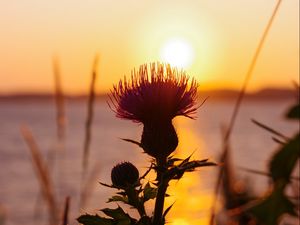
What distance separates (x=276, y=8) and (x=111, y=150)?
59.8 metres

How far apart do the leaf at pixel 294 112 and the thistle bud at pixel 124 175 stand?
2.97 feet

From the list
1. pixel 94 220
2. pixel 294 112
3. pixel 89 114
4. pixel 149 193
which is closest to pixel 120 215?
pixel 94 220

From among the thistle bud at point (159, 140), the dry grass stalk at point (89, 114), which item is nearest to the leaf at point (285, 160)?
the thistle bud at point (159, 140)

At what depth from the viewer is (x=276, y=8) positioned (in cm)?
206

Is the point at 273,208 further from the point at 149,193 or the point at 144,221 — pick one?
the point at 149,193

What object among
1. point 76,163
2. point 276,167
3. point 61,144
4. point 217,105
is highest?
point 276,167

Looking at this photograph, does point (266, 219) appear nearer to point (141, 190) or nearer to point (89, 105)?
point (141, 190)

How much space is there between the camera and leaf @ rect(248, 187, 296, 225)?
604 mm

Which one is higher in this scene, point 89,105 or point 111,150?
point 89,105

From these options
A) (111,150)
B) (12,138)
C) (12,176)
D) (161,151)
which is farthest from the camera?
(12,138)

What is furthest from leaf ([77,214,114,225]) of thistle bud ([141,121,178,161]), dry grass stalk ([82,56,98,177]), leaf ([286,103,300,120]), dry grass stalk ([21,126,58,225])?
dry grass stalk ([21,126,58,225])

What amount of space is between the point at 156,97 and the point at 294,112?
111 cm

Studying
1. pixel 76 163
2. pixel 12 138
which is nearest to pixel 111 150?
pixel 76 163

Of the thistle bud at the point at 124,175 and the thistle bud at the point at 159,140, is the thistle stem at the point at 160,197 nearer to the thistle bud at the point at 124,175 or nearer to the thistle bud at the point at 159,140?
the thistle bud at the point at 124,175
